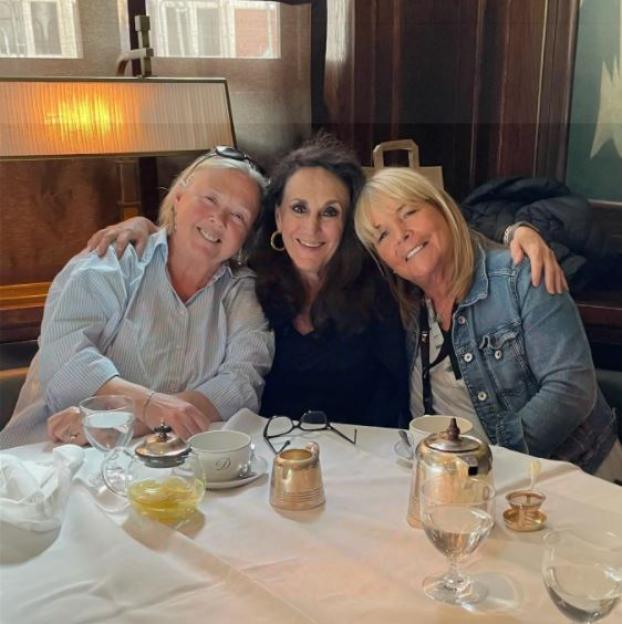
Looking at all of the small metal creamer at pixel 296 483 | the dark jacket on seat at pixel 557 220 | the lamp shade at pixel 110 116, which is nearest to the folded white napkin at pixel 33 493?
the small metal creamer at pixel 296 483

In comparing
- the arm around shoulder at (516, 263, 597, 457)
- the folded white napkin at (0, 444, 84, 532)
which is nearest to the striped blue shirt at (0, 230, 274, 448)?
the folded white napkin at (0, 444, 84, 532)

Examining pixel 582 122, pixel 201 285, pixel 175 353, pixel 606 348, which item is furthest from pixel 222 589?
pixel 582 122

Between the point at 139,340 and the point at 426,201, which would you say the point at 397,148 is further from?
the point at 139,340

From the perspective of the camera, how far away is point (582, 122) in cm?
260

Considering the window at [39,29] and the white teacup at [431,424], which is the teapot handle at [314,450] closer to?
the white teacup at [431,424]

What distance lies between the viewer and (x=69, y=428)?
4.62ft

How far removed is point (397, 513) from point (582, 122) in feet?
6.24

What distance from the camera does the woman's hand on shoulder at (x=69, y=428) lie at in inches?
55.2

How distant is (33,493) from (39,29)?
6.47 feet

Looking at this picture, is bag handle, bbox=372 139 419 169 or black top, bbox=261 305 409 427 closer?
black top, bbox=261 305 409 427

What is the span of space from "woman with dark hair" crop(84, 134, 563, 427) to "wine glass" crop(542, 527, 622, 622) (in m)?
0.88

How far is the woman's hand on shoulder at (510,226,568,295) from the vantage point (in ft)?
5.32

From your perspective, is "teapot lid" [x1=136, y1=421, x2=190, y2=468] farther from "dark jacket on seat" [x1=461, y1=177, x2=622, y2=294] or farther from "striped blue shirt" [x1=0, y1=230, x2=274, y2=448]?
"dark jacket on seat" [x1=461, y1=177, x2=622, y2=294]

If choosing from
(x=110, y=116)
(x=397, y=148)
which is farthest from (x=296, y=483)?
(x=397, y=148)
